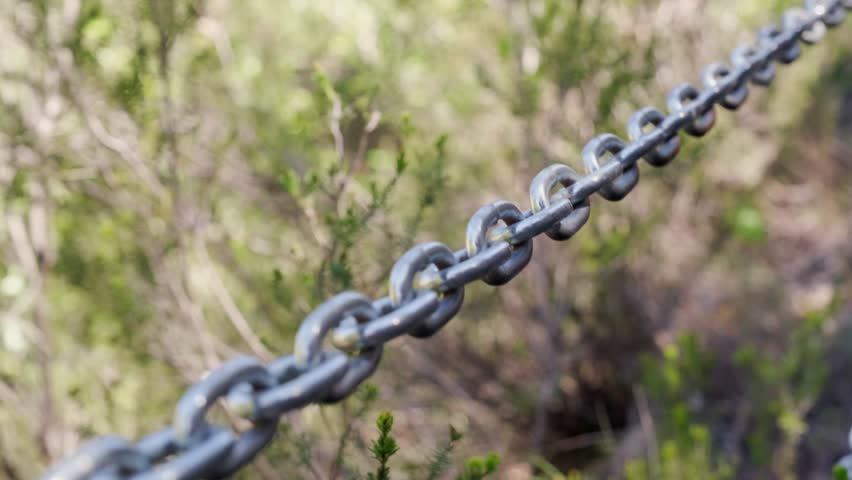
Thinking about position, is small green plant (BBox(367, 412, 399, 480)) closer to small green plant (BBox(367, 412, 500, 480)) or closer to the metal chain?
small green plant (BBox(367, 412, 500, 480))

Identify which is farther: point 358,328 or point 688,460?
point 688,460

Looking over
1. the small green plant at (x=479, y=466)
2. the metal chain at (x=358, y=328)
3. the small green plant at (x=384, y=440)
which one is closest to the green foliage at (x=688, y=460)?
the small green plant at (x=479, y=466)

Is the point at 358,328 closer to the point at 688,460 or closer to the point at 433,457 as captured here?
the point at 433,457

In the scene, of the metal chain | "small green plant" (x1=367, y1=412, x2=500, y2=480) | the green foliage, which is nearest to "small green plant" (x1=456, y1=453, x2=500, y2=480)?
"small green plant" (x1=367, y1=412, x2=500, y2=480)

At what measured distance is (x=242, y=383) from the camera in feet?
2.13

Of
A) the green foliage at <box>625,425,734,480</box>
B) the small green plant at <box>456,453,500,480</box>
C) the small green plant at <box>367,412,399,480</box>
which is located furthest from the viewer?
the green foliage at <box>625,425,734,480</box>

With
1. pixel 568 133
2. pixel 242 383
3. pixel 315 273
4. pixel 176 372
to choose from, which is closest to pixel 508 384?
pixel 568 133

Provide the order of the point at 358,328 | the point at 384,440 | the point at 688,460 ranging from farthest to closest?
the point at 688,460
the point at 384,440
the point at 358,328

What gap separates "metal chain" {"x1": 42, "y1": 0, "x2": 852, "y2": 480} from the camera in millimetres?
591

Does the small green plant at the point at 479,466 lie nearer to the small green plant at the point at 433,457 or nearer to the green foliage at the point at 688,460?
the small green plant at the point at 433,457

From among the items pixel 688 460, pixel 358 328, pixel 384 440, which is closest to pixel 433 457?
pixel 384 440

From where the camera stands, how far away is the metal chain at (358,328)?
1.94 feet

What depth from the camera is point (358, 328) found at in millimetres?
723

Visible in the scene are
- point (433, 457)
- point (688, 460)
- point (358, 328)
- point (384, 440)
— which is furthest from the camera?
point (688, 460)
